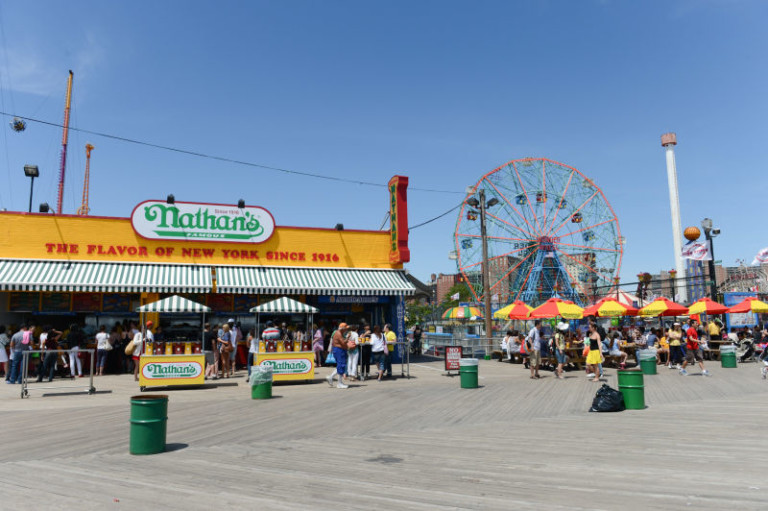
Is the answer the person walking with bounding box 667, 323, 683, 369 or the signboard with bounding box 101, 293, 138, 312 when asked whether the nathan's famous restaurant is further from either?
the person walking with bounding box 667, 323, 683, 369

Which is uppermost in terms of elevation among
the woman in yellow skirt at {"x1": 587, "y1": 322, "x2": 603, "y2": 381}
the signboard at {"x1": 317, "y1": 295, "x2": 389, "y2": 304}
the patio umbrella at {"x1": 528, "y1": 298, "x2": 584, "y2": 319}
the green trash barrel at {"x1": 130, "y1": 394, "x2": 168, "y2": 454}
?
the signboard at {"x1": 317, "y1": 295, "x2": 389, "y2": 304}

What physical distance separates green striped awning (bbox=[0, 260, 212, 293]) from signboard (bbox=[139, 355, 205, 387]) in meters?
4.76

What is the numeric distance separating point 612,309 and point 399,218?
8.97m

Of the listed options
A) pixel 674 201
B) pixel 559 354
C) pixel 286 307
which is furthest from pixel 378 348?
pixel 674 201

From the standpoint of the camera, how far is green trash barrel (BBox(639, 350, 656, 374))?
14.7 m

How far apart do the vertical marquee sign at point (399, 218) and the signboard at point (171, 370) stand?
9432mm

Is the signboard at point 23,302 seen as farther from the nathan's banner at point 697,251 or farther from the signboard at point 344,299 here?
the nathan's banner at point 697,251

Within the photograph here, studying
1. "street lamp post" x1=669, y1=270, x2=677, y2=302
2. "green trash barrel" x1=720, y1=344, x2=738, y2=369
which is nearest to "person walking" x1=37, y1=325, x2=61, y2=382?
"green trash barrel" x1=720, y1=344, x2=738, y2=369

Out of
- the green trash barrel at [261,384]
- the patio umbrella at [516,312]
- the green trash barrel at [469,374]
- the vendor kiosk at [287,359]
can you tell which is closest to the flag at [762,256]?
the patio umbrella at [516,312]

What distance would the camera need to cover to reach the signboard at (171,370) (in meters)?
12.6

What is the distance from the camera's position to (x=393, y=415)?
9.16 meters

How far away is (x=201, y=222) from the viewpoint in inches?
749

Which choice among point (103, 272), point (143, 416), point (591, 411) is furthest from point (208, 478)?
point (103, 272)

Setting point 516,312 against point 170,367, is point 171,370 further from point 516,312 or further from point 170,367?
point 516,312
